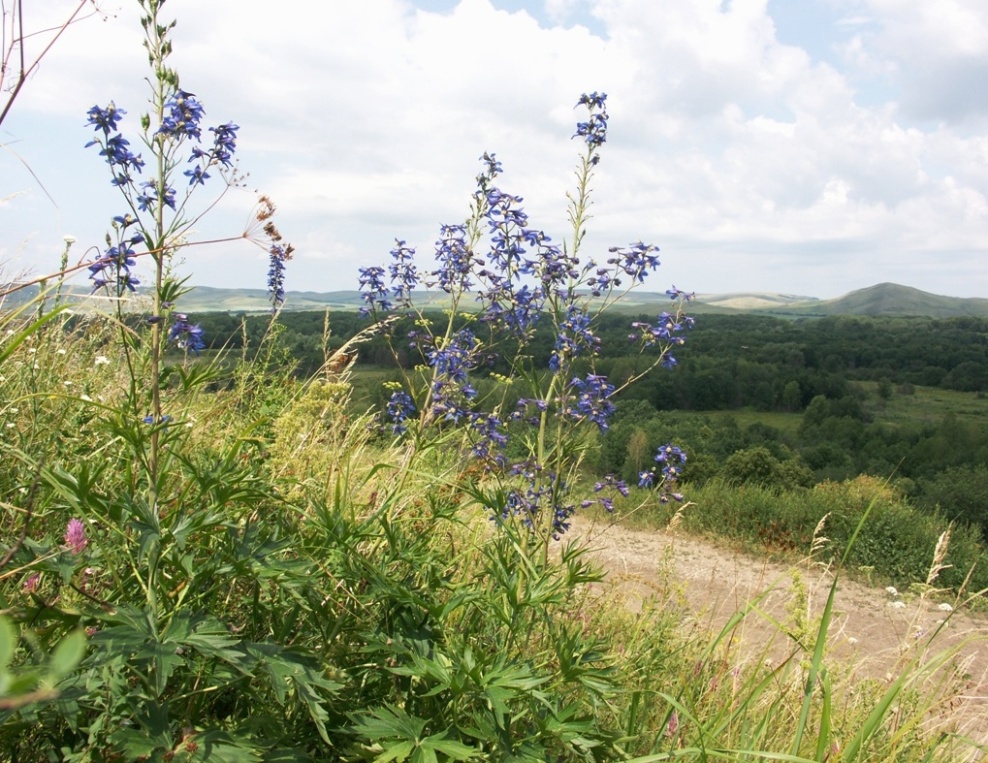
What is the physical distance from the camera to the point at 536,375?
3109 millimetres

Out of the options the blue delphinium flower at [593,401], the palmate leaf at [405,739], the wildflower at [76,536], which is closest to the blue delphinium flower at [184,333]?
the wildflower at [76,536]

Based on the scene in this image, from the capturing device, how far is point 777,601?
7.83m

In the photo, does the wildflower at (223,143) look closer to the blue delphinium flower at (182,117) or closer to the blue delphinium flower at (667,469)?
the blue delphinium flower at (182,117)

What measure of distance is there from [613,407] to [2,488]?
252cm

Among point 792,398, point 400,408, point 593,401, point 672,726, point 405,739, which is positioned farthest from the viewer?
point 792,398

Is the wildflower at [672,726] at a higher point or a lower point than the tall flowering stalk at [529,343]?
lower

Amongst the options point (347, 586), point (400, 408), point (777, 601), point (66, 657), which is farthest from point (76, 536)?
point (777, 601)

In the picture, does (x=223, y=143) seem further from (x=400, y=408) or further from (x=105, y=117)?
(x=400, y=408)

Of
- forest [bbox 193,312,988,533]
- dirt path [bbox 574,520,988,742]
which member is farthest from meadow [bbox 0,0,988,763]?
dirt path [bbox 574,520,988,742]

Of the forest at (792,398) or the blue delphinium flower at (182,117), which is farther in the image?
the forest at (792,398)

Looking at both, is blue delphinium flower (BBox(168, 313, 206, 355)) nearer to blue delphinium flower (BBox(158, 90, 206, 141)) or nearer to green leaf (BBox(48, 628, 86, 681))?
blue delphinium flower (BBox(158, 90, 206, 141))

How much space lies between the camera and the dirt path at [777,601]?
217 inches

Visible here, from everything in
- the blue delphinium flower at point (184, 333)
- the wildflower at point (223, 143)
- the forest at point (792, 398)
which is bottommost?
the forest at point (792, 398)

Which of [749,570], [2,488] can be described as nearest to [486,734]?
[2,488]
